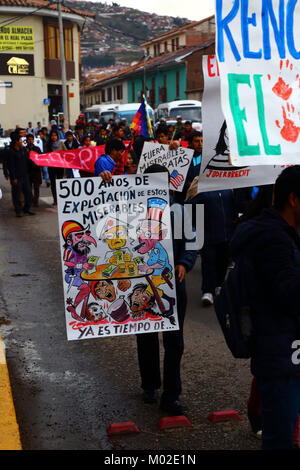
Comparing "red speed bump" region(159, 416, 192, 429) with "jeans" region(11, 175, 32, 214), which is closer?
"red speed bump" region(159, 416, 192, 429)

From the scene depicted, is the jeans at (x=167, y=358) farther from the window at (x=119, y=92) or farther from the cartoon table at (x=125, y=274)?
the window at (x=119, y=92)

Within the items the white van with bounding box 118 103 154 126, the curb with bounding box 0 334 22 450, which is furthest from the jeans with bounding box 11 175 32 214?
the white van with bounding box 118 103 154 126

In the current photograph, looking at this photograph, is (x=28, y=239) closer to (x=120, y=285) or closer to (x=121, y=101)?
(x=120, y=285)

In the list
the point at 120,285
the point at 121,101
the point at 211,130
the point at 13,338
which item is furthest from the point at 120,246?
the point at 121,101

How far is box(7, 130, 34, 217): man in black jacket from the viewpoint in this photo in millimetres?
13875

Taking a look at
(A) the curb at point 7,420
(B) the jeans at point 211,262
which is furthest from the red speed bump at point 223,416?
(B) the jeans at point 211,262

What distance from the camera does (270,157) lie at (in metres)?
3.69

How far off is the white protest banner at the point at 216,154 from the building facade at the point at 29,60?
37.1 m

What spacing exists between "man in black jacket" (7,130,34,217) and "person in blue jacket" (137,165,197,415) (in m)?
9.73

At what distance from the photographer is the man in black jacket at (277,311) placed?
2.87 meters

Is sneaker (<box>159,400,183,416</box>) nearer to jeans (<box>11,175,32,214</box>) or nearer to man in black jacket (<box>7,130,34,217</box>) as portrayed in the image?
man in black jacket (<box>7,130,34,217</box>)

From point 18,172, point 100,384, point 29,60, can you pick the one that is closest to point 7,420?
point 100,384

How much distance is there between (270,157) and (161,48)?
7606cm
